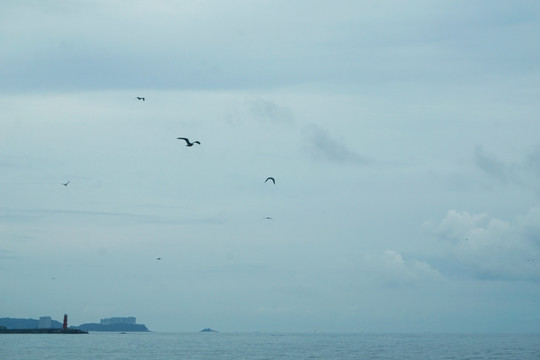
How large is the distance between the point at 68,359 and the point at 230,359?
117 feet

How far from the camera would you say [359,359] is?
141750mm

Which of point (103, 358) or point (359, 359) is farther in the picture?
point (103, 358)

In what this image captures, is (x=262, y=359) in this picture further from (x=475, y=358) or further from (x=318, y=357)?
(x=475, y=358)

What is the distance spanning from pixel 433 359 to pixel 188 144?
306ft

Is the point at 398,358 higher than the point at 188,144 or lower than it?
lower

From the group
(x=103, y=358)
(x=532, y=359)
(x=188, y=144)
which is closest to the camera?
(x=188, y=144)

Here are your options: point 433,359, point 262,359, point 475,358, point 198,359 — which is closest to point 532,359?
point 475,358

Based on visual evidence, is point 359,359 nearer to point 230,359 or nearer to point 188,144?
point 230,359

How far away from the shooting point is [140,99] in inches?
2803

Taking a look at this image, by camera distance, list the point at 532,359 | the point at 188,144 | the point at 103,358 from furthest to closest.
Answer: the point at 103,358 < the point at 532,359 < the point at 188,144

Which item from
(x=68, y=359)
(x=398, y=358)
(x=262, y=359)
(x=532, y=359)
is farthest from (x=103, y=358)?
(x=532, y=359)

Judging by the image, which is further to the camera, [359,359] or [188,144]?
[359,359]

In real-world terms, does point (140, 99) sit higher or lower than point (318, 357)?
higher

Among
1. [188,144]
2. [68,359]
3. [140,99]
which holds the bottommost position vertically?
[68,359]
